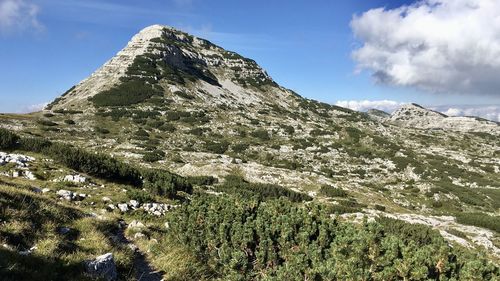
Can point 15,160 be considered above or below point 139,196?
above

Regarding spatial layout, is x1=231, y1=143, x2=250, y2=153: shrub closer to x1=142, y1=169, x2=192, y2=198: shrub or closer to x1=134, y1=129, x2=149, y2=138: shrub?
x1=134, y1=129, x2=149, y2=138: shrub

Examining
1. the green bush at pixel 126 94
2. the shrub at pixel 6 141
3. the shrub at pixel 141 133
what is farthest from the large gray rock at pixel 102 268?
the green bush at pixel 126 94

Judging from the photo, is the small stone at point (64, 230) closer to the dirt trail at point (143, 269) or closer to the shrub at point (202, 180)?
the dirt trail at point (143, 269)

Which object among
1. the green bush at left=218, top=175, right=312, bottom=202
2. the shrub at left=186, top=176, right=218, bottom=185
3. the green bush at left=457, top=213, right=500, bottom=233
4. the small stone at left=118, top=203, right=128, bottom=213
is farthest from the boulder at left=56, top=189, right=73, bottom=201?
the green bush at left=457, top=213, right=500, bottom=233

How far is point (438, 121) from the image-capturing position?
566 ft

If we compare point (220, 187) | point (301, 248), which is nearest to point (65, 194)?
point (301, 248)

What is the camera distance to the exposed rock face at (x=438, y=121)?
515ft

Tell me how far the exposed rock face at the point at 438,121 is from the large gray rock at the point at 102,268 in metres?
170

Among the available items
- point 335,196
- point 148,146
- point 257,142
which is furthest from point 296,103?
point 335,196

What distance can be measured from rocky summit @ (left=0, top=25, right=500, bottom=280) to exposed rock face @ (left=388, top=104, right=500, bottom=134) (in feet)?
218

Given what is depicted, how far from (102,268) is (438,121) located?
624ft

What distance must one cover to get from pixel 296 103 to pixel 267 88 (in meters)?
11.9

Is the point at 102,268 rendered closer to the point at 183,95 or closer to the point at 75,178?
the point at 75,178

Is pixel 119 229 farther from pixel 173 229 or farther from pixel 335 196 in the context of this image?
pixel 335 196
